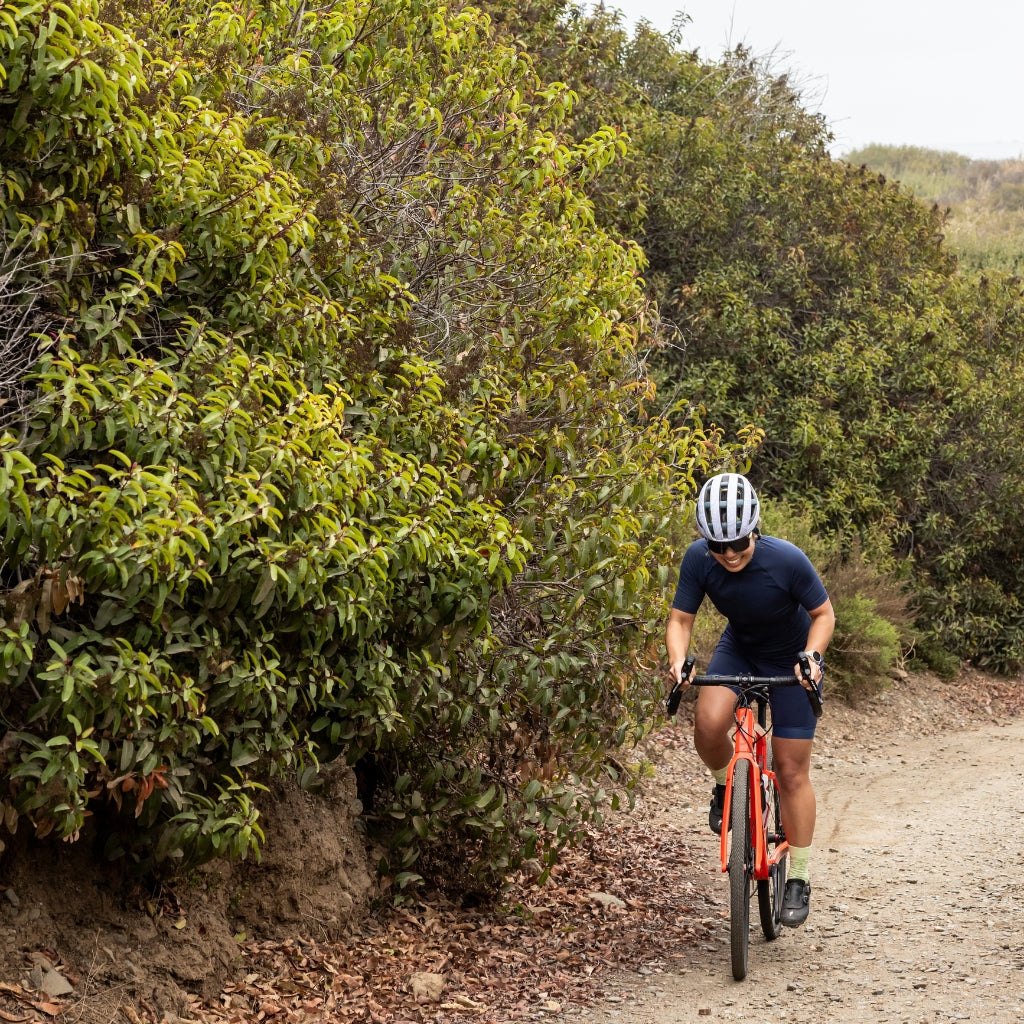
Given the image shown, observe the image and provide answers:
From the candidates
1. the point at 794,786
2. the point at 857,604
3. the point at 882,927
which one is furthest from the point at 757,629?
the point at 857,604

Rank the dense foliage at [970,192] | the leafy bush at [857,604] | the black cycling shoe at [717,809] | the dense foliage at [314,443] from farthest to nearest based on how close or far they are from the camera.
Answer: the dense foliage at [970,192], the leafy bush at [857,604], the black cycling shoe at [717,809], the dense foliage at [314,443]

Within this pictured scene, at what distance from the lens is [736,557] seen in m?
5.23

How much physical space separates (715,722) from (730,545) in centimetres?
82

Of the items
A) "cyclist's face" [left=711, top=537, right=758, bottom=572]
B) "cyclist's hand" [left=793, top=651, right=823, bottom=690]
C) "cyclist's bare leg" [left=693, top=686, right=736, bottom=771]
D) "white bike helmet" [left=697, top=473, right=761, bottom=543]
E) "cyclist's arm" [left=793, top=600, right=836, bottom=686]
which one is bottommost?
"cyclist's bare leg" [left=693, top=686, right=736, bottom=771]

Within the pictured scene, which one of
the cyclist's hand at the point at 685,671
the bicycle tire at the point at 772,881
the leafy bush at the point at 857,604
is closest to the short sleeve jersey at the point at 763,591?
the cyclist's hand at the point at 685,671

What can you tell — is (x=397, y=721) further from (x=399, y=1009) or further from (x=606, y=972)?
(x=606, y=972)

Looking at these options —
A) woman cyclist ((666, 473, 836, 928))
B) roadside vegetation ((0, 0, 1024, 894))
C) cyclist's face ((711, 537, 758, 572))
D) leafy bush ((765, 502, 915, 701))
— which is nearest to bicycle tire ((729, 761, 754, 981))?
woman cyclist ((666, 473, 836, 928))

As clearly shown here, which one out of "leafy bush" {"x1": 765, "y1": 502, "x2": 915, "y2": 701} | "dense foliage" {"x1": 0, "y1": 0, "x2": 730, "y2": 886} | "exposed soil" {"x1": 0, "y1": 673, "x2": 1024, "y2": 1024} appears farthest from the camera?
"leafy bush" {"x1": 765, "y1": 502, "x2": 915, "y2": 701}

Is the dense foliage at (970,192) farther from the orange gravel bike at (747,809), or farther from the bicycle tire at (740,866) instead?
the bicycle tire at (740,866)

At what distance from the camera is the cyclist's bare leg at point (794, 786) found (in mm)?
5477

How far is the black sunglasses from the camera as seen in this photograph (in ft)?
16.9

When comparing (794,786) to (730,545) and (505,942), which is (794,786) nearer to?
(730,545)

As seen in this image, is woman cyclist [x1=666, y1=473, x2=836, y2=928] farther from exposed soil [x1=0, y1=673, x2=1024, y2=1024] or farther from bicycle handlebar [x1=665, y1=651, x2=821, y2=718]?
exposed soil [x1=0, y1=673, x2=1024, y2=1024]

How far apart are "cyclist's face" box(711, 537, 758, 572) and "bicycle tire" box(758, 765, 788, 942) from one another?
1060mm
